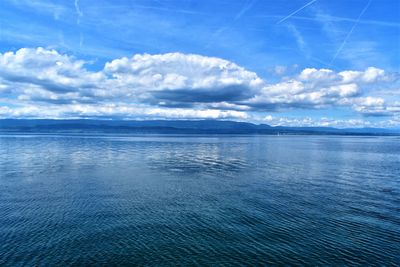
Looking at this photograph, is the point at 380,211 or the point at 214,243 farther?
the point at 380,211

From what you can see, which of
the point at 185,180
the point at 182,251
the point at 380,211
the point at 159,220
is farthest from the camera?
the point at 185,180

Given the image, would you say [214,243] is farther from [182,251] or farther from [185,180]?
[185,180]

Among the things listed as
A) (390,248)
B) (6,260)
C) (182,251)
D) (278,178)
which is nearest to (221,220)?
(182,251)

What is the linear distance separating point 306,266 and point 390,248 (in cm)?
979

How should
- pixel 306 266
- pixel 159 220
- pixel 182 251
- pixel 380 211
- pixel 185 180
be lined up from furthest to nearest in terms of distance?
1. pixel 185 180
2. pixel 380 211
3. pixel 159 220
4. pixel 182 251
5. pixel 306 266

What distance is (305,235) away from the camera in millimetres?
A: 32375

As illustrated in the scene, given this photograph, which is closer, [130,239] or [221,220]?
[130,239]

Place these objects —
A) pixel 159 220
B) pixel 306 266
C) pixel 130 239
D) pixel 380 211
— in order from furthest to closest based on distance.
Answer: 1. pixel 380 211
2. pixel 159 220
3. pixel 130 239
4. pixel 306 266

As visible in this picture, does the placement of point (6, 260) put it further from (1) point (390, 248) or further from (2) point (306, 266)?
(1) point (390, 248)

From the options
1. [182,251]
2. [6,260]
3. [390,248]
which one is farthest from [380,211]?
[6,260]

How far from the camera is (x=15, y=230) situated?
32.6m

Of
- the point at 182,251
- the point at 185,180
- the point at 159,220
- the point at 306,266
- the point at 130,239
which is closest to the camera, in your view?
the point at 306,266

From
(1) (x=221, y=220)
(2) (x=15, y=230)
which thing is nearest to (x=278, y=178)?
(1) (x=221, y=220)

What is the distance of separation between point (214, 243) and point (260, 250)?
4463 millimetres
